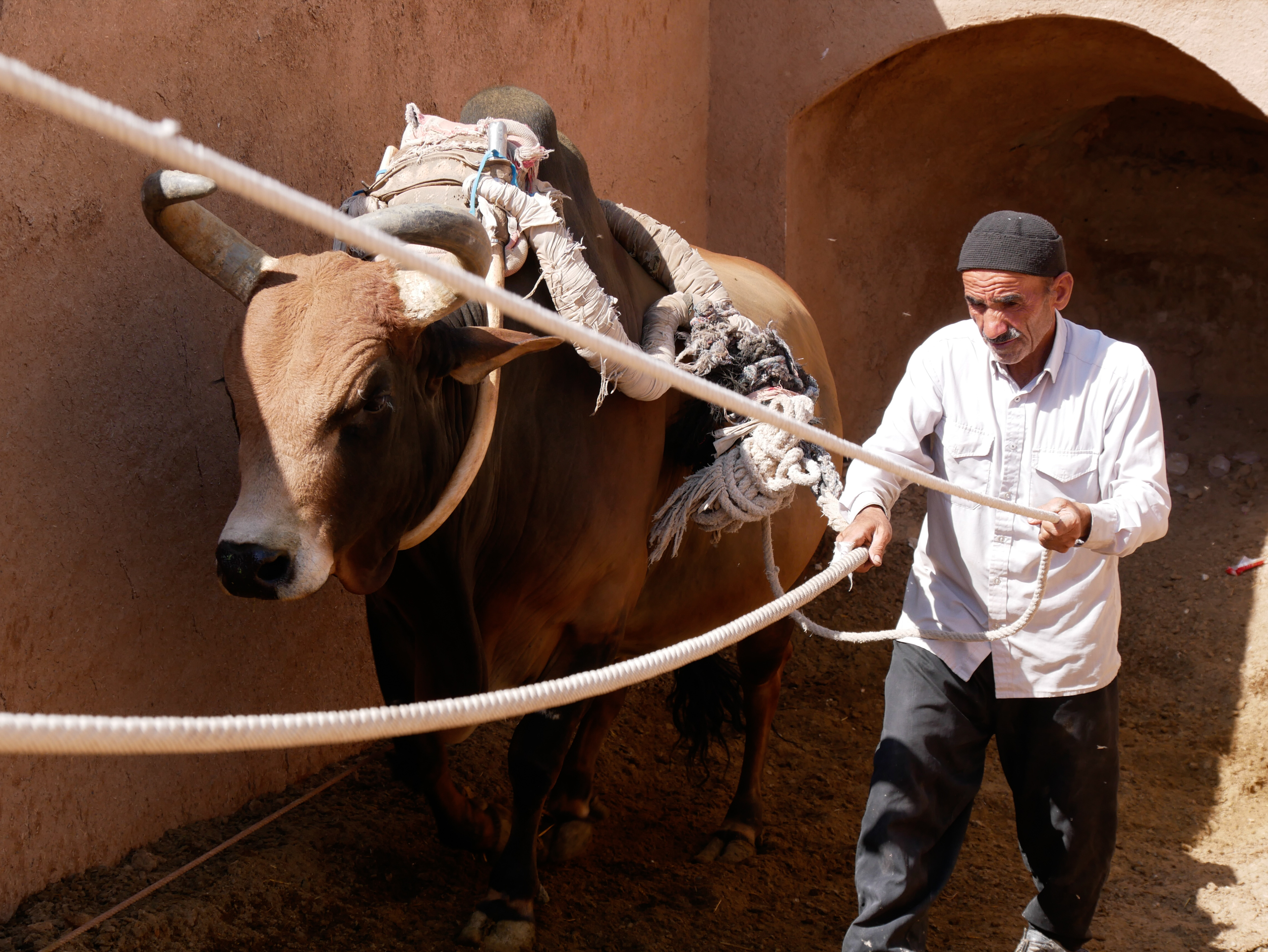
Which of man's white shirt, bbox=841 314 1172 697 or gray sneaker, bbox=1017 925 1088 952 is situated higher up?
man's white shirt, bbox=841 314 1172 697

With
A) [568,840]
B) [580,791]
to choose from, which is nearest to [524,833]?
[568,840]

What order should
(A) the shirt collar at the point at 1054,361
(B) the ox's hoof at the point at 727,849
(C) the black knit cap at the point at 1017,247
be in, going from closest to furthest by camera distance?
1. (C) the black knit cap at the point at 1017,247
2. (A) the shirt collar at the point at 1054,361
3. (B) the ox's hoof at the point at 727,849

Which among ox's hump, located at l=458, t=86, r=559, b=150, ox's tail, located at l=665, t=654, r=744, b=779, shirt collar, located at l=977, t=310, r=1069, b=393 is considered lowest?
ox's tail, located at l=665, t=654, r=744, b=779

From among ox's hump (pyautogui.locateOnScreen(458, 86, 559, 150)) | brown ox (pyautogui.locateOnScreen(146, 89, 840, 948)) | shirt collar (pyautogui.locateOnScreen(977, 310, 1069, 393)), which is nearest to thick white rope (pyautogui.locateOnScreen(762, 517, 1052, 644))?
shirt collar (pyautogui.locateOnScreen(977, 310, 1069, 393))

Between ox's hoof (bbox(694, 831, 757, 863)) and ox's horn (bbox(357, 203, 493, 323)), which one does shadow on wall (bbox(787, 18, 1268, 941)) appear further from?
ox's horn (bbox(357, 203, 493, 323))

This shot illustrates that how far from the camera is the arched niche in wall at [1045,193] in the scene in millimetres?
6695

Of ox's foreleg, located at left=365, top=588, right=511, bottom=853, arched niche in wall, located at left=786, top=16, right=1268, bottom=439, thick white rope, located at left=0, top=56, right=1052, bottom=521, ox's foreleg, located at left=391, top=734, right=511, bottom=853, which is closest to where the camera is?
thick white rope, located at left=0, top=56, right=1052, bottom=521

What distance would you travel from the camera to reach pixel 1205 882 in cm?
425

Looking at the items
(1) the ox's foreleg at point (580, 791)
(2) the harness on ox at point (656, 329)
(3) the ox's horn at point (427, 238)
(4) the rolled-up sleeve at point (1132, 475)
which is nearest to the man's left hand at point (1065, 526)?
(4) the rolled-up sleeve at point (1132, 475)

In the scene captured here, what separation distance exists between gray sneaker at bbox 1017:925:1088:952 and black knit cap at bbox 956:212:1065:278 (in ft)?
5.16

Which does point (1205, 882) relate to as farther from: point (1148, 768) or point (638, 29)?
point (638, 29)

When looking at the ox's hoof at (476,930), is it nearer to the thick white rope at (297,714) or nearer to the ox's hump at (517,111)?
the thick white rope at (297,714)

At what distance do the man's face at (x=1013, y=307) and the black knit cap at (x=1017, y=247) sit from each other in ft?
0.07

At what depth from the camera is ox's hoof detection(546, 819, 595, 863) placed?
3943mm
